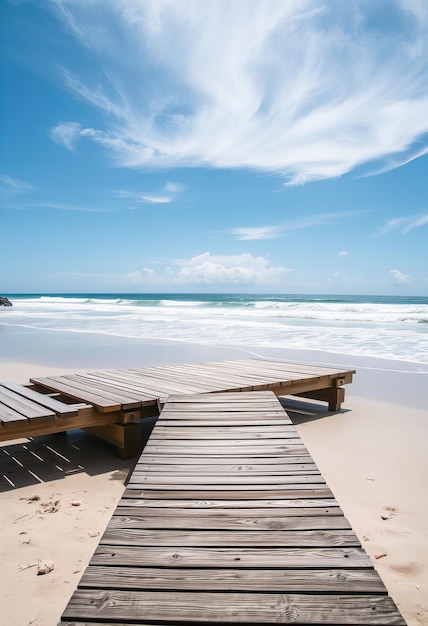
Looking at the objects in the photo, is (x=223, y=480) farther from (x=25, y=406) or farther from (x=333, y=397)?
(x=333, y=397)

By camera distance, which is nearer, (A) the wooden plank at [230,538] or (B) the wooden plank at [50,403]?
(A) the wooden plank at [230,538]

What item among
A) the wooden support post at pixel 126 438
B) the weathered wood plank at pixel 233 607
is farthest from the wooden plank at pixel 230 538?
the wooden support post at pixel 126 438

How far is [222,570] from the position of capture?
201cm

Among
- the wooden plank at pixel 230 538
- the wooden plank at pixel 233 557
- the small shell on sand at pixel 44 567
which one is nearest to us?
the wooden plank at pixel 233 557

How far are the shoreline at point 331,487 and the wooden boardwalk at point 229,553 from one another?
Result: 2.33ft

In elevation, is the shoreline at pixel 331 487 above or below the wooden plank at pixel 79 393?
below

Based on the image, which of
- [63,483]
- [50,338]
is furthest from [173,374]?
[50,338]

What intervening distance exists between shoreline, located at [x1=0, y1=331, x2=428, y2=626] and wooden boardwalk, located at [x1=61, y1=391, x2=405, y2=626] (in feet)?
2.33

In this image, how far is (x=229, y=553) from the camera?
214 centimetres

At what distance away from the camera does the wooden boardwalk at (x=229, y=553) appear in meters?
1.75

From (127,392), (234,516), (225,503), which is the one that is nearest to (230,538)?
(234,516)

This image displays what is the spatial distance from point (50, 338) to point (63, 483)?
1230 centimetres

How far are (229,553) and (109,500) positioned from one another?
6.95ft

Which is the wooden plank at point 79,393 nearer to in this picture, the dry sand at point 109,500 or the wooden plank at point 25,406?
the wooden plank at point 25,406
